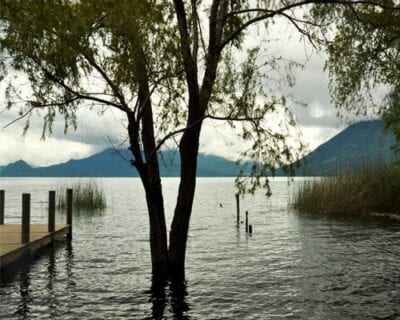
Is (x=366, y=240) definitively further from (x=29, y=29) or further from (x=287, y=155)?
(x=29, y=29)

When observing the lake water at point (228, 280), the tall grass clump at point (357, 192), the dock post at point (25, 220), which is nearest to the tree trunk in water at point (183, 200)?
the lake water at point (228, 280)

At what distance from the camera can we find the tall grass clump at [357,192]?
1351 inches

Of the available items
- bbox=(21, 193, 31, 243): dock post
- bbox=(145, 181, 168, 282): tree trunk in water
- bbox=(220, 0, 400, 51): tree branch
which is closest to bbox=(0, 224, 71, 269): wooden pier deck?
bbox=(21, 193, 31, 243): dock post

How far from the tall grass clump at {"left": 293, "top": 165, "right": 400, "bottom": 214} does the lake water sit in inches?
246

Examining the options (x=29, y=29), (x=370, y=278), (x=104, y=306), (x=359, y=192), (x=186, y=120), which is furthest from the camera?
(x=359, y=192)

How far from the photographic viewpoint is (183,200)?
15.3 meters

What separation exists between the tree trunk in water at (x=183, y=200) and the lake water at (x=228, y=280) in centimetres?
87

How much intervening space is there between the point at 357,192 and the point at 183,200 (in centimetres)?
2446

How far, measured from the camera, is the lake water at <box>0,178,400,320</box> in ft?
42.0

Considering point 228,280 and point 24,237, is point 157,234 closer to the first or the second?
point 228,280

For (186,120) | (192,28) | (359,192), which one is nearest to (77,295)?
(186,120)

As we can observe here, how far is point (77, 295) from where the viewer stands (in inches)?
574

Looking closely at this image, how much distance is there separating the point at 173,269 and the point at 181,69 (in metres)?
6.11

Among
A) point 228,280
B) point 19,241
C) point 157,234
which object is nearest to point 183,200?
point 157,234
